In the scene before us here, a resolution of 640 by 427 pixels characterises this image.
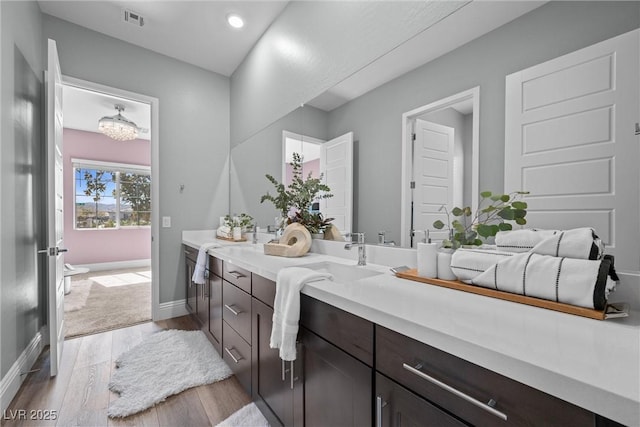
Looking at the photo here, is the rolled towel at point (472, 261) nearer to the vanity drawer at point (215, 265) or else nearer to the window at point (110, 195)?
the vanity drawer at point (215, 265)

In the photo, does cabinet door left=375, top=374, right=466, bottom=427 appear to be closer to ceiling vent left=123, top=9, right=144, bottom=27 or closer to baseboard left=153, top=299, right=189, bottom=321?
baseboard left=153, top=299, right=189, bottom=321

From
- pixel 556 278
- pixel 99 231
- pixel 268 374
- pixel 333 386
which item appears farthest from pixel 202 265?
pixel 99 231

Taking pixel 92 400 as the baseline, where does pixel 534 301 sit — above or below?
above

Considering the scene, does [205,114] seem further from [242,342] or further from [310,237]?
[242,342]

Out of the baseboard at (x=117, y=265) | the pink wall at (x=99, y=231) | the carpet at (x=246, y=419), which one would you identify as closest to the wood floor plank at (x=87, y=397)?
the carpet at (x=246, y=419)

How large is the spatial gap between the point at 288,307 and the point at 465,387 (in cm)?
63

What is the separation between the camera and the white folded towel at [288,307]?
1039 mm

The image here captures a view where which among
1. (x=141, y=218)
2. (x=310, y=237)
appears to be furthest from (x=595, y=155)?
(x=141, y=218)

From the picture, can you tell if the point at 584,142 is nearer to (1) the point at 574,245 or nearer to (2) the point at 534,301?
(1) the point at 574,245

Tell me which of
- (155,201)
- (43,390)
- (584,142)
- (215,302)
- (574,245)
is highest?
(584,142)

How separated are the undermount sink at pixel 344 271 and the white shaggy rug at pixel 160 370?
1.01 metres

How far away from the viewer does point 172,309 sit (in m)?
2.95

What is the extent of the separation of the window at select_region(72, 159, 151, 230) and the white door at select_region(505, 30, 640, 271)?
6.62 metres

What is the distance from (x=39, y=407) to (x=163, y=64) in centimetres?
298
